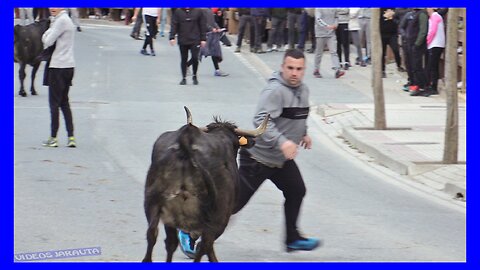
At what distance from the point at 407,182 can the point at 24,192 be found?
462 cm

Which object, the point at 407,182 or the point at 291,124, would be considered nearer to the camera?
the point at 291,124

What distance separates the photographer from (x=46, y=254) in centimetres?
829

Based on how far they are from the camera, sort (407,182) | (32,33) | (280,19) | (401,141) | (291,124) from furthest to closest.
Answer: (280,19) → (32,33) → (401,141) → (407,182) → (291,124)

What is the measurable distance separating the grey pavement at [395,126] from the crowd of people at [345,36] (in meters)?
0.43

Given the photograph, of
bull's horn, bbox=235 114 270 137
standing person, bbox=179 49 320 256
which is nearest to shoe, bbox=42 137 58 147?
standing person, bbox=179 49 320 256

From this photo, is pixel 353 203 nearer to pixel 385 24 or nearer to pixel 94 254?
pixel 94 254

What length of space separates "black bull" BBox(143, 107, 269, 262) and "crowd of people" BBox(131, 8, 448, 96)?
1331 cm

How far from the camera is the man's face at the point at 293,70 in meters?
7.96

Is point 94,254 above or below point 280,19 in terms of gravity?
below

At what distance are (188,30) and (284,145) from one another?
1437 centimetres

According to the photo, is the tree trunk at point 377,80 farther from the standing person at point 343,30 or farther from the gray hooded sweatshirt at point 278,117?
the gray hooded sweatshirt at point 278,117

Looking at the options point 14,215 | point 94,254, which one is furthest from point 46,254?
point 14,215

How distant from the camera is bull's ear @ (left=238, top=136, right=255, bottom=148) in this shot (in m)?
7.75

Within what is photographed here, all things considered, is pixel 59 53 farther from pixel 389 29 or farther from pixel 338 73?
pixel 389 29
